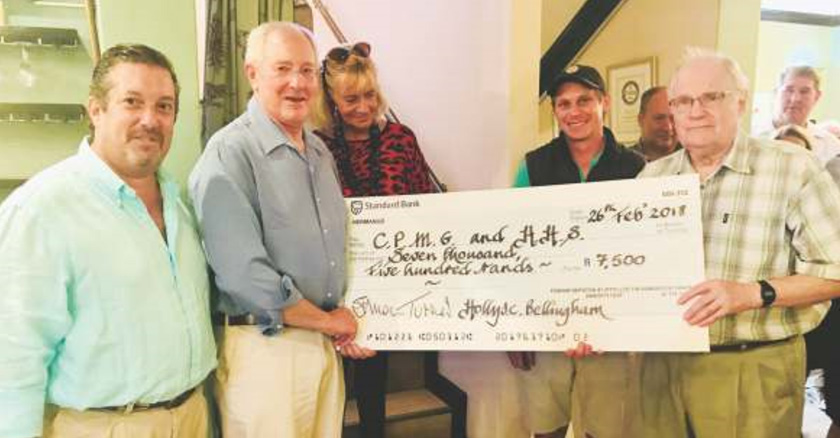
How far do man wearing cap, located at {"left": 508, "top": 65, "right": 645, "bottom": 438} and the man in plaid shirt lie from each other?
0.28 meters

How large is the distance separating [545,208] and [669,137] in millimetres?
1019

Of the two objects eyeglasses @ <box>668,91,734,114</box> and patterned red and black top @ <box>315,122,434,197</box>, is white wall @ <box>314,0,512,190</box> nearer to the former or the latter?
patterned red and black top @ <box>315,122,434,197</box>

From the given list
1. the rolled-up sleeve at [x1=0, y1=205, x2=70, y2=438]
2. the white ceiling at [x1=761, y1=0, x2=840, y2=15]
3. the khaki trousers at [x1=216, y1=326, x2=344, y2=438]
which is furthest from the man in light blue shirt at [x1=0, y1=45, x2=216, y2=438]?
the white ceiling at [x1=761, y1=0, x2=840, y2=15]

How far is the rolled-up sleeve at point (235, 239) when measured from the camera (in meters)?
1.23

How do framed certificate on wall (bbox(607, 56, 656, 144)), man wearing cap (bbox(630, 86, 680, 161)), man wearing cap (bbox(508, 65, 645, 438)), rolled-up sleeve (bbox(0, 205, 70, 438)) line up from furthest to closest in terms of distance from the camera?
framed certificate on wall (bbox(607, 56, 656, 144)) → man wearing cap (bbox(630, 86, 680, 161)) → man wearing cap (bbox(508, 65, 645, 438)) → rolled-up sleeve (bbox(0, 205, 70, 438))

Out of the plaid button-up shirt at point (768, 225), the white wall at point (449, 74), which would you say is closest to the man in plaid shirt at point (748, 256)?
the plaid button-up shirt at point (768, 225)

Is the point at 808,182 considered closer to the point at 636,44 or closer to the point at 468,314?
the point at 468,314

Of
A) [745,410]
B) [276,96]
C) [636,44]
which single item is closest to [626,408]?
[745,410]

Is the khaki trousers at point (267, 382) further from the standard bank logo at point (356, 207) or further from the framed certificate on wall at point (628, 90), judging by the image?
the framed certificate on wall at point (628, 90)

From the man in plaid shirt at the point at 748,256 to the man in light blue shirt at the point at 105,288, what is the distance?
45.5 inches

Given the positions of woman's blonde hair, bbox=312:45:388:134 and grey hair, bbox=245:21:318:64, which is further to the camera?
woman's blonde hair, bbox=312:45:388:134

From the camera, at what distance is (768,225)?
4.26 ft

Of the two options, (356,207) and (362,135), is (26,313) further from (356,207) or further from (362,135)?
(362,135)

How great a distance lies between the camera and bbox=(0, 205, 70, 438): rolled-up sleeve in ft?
3.18
